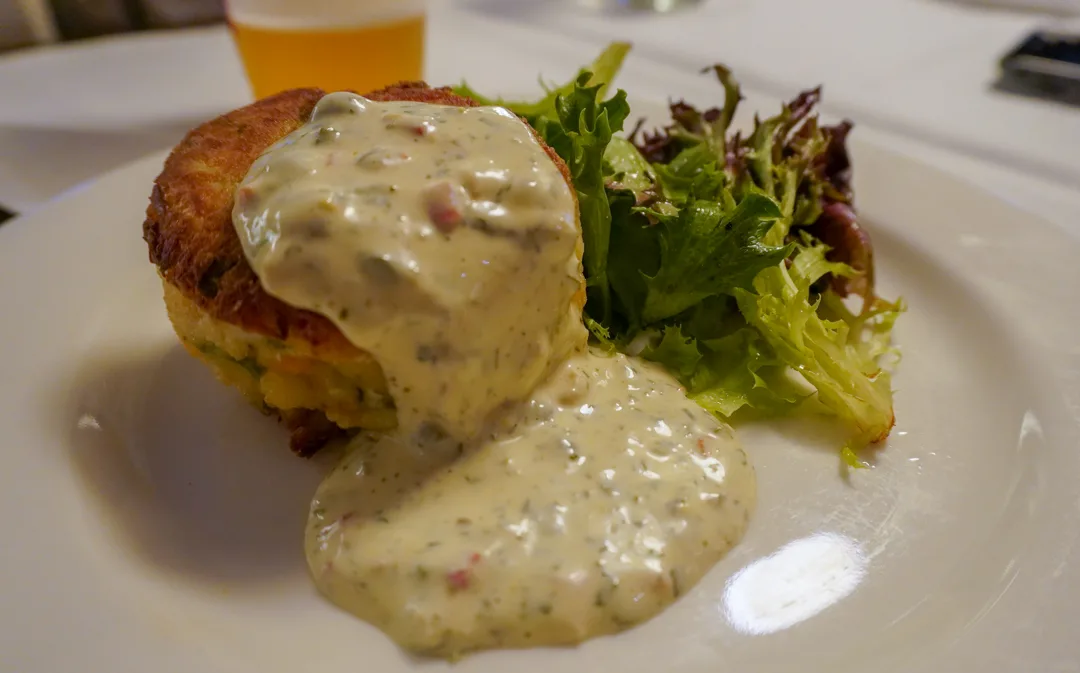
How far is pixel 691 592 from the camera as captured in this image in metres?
1.53

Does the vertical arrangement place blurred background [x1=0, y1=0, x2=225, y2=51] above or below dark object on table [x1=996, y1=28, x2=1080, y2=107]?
below

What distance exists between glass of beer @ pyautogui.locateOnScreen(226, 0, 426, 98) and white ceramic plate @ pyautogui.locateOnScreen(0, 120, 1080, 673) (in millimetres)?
1058

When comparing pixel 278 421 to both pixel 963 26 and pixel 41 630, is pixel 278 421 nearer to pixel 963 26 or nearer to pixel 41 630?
pixel 41 630

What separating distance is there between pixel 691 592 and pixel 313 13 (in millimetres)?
2548

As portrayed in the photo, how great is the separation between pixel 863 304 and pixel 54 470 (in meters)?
2.17

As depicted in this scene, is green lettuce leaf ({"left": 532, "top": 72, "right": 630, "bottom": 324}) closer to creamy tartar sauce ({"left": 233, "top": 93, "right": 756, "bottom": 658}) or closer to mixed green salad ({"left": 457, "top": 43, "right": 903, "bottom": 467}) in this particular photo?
mixed green salad ({"left": 457, "top": 43, "right": 903, "bottom": 467})

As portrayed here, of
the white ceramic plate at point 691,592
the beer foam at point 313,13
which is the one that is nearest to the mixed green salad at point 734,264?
the white ceramic plate at point 691,592

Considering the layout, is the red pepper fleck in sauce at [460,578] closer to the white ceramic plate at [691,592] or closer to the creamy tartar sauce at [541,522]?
the creamy tartar sauce at [541,522]

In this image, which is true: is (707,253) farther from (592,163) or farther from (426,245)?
(426,245)

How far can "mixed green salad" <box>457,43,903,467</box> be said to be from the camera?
6.68ft

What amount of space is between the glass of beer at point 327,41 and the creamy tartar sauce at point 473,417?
1.31m

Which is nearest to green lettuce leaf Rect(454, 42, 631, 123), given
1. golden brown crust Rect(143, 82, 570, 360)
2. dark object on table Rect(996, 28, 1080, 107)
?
golden brown crust Rect(143, 82, 570, 360)

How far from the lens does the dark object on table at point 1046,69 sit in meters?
4.01

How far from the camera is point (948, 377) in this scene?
2.07 meters
